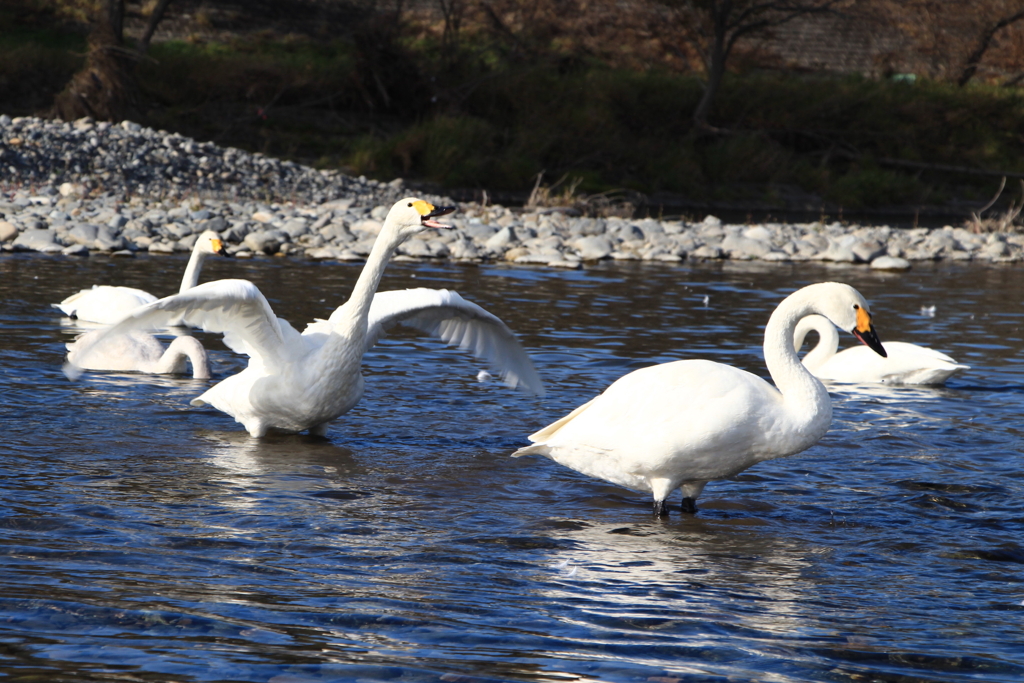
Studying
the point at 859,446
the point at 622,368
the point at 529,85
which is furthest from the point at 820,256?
the point at 529,85

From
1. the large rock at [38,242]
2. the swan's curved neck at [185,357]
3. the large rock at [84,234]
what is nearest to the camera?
the swan's curved neck at [185,357]

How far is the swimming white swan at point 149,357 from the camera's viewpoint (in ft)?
26.2

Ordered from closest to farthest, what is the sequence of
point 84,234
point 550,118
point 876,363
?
point 876,363, point 84,234, point 550,118

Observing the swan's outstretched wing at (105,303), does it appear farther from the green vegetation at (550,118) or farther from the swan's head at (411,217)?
the green vegetation at (550,118)

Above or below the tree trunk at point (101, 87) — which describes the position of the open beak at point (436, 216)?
below

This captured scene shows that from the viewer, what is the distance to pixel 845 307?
5.01 m

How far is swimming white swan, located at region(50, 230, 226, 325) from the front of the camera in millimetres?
9273

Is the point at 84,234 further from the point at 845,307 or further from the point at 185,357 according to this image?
the point at 845,307

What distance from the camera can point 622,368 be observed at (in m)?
8.72

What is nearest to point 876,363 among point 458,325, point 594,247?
point 458,325

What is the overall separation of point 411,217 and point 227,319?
1079 millimetres

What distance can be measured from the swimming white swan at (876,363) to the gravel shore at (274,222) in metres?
6.72

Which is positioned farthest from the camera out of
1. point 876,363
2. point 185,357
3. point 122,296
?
point 122,296

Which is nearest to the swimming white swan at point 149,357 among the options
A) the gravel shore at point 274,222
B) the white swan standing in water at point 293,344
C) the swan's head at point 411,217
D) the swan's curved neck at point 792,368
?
the white swan standing in water at point 293,344
